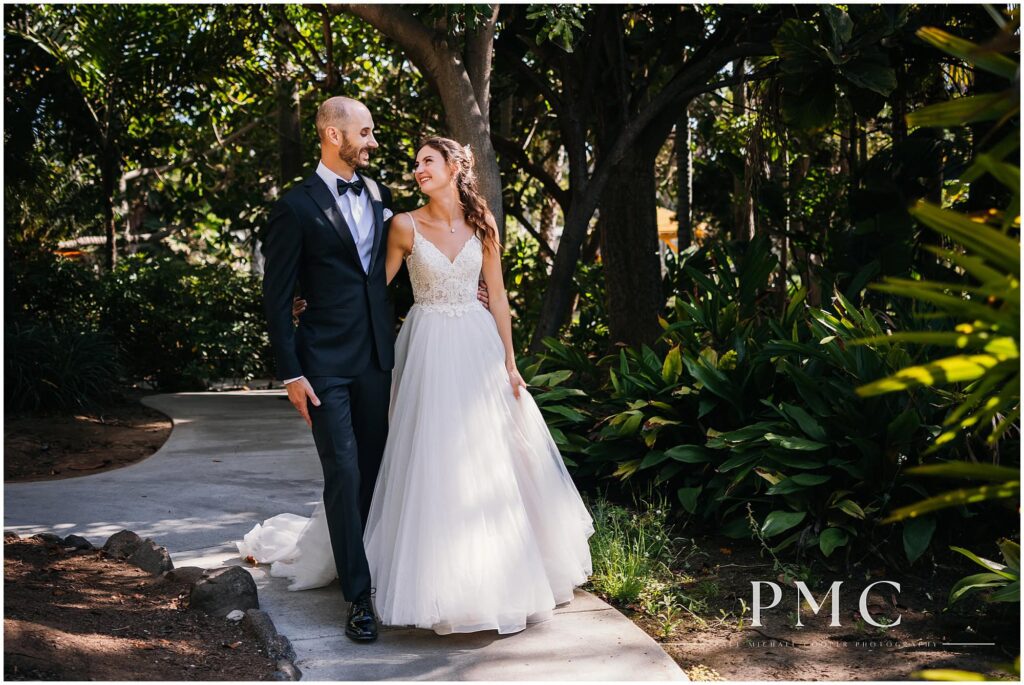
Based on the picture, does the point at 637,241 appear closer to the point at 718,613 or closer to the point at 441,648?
the point at 718,613

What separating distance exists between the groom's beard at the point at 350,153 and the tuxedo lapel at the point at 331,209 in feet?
0.51

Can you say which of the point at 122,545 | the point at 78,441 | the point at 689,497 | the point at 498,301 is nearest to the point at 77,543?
the point at 122,545

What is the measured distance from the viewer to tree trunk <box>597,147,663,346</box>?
8.67 meters

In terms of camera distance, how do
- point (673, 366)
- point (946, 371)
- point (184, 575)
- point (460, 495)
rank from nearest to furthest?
point (946, 371) < point (460, 495) < point (184, 575) < point (673, 366)

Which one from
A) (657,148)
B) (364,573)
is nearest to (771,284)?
(657,148)

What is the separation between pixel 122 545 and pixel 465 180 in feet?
8.62

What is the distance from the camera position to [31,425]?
959 centimetres

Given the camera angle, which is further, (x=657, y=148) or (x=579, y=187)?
(x=657, y=148)

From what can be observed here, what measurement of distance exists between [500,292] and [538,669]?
5.78 ft

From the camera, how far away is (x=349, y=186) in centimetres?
424

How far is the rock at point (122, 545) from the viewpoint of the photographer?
506cm

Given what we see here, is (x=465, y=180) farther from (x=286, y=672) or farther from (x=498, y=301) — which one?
(x=286, y=672)

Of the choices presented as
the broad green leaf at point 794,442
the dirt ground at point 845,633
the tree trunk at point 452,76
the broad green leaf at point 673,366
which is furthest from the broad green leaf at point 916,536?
the tree trunk at point 452,76

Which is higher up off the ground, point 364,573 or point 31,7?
point 31,7
